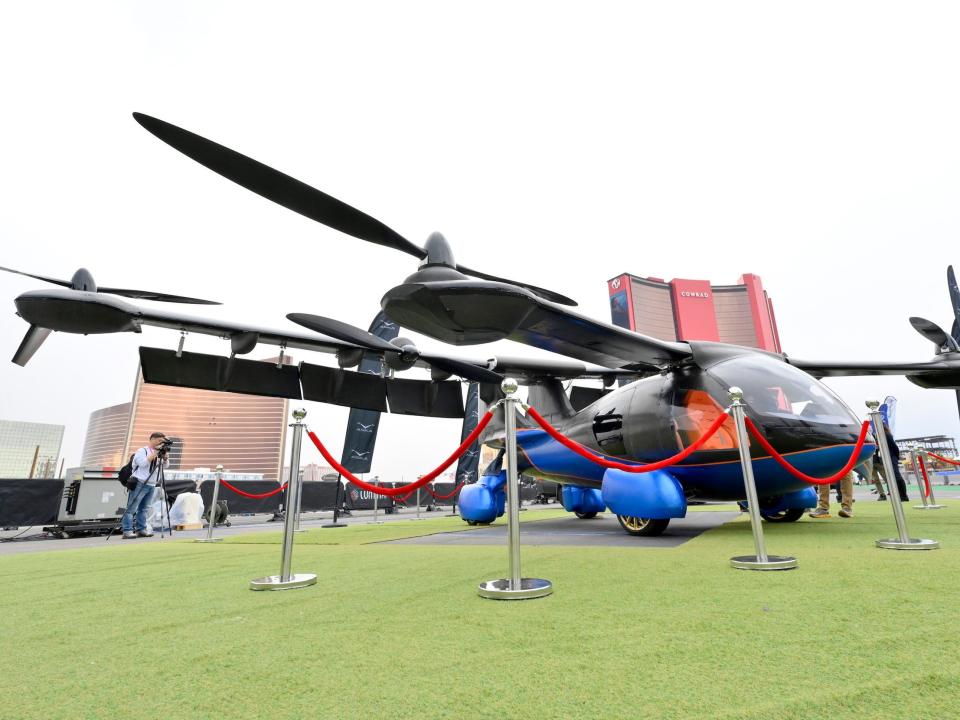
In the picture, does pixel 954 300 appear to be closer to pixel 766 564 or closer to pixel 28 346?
pixel 766 564

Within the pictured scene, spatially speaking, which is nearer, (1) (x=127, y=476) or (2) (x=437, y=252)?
(2) (x=437, y=252)

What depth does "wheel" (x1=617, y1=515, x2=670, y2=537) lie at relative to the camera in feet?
18.7

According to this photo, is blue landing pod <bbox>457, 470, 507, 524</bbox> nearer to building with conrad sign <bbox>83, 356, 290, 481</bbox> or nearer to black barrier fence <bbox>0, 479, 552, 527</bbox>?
black barrier fence <bbox>0, 479, 552, 527</bbox>

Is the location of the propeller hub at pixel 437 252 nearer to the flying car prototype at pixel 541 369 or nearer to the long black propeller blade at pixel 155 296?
the flying car prototype at pixel 541 369

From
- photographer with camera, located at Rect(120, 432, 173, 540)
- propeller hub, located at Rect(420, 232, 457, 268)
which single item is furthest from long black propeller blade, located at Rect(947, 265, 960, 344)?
photographer with camera, located at Rect(120, 432, 173, 540)

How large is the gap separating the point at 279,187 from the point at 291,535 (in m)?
2.64

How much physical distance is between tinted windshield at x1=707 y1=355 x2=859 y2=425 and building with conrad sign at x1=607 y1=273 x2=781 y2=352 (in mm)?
88969

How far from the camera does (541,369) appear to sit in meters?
8.66

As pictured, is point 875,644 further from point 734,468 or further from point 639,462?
point 639,462

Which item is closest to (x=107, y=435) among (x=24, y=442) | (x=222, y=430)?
(x=24, y=442)

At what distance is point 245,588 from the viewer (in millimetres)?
3393

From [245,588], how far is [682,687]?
314 centimetres

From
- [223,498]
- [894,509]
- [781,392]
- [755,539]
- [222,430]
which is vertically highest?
[222,430]

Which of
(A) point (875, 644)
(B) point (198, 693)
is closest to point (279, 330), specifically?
(B) point (198, 693)
